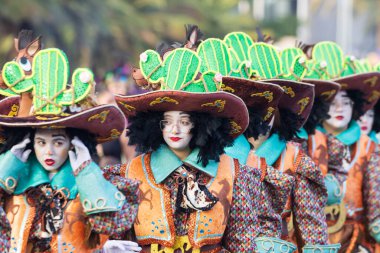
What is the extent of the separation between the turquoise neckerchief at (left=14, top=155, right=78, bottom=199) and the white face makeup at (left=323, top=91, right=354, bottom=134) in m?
3.76

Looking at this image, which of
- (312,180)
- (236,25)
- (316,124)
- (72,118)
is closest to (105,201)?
(72,118)

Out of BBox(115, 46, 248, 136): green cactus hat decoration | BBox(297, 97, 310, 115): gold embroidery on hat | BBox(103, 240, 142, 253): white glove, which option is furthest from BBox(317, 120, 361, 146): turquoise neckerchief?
BBox(103, 240, 142, 253): white glove

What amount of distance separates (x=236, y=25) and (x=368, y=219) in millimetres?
21647

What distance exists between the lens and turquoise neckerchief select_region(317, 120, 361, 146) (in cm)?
1030

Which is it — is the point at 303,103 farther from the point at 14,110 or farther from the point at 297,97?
the point at 14,110

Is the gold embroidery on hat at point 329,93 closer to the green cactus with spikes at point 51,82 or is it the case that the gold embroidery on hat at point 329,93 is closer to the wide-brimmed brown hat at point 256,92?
the wide-brimmed brown hat at point 256,92

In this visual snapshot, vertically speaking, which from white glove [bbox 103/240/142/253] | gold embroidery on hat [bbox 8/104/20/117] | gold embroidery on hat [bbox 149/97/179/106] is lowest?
white glove [bbox 103/240/142/253]

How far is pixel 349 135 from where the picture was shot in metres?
10.3

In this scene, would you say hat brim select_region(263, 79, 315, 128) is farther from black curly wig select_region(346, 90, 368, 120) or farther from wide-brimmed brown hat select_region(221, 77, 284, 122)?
black curly wig select_region(346, 90, 368, 120)

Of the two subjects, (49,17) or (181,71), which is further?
(49,17)

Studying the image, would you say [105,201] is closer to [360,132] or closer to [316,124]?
[316,124]

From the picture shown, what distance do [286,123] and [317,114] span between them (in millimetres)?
728

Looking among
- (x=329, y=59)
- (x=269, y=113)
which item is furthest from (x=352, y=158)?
(x=269, y=113)

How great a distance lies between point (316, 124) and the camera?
32.0 feet
